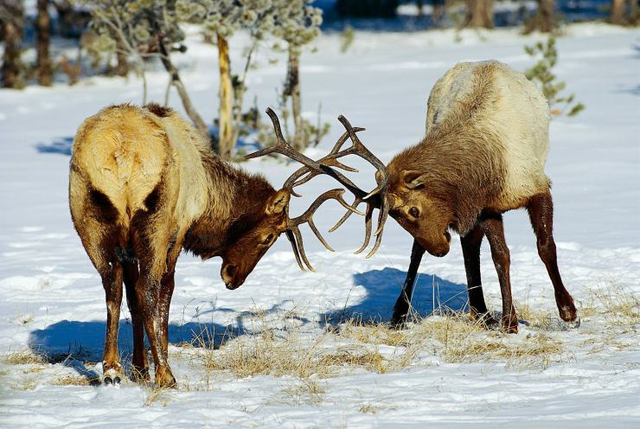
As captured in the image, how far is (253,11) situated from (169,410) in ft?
29.6

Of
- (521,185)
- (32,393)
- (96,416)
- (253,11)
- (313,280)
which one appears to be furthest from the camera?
(253,11)

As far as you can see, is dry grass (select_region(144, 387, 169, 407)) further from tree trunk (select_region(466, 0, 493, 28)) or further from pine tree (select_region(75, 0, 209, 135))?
tree trunk (select_region(466, 0, 493, 28))

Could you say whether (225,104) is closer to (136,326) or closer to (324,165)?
(324,165)

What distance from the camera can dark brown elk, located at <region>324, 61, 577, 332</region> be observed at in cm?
727

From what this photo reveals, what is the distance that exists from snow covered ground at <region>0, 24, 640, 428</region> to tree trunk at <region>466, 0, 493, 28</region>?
1290 centimetres

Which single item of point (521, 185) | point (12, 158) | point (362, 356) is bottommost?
point (12, 158)

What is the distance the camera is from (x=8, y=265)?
987cm

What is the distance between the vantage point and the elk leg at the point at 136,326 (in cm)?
628

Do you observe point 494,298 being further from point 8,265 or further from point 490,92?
point 8,265

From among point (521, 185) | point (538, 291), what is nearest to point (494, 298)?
point (538, 291)

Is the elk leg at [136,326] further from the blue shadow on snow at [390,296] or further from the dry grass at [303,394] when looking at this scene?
the blue shadow on snow at [390,296]

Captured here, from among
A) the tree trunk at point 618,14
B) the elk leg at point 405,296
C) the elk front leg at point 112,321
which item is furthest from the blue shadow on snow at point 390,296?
the tree trunk at point 618,14

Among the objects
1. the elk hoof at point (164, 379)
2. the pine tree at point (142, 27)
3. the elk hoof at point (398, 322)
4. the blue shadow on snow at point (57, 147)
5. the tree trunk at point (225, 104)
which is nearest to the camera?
the elk hoof at point (164, 379)

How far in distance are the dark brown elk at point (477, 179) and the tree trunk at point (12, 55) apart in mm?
17800
